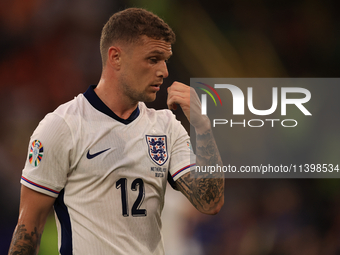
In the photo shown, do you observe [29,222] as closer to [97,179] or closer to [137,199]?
[97,179]

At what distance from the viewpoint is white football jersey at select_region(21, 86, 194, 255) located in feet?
5.39

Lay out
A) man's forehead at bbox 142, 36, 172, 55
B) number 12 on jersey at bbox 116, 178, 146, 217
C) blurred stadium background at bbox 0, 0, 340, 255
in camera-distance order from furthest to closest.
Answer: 1. blurred stadium background at bbox 0, 0, 340, 255
2. man's forehead at bbox 142, 36, 172, 55
3. number 12 on jersey at bbox 116, 178, 146, 217

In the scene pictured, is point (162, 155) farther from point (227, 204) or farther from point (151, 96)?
point (227, 204)

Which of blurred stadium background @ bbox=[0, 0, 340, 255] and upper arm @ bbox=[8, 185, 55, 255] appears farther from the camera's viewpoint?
blurred stadium background @ bbox=[0, 0, 340, 255]

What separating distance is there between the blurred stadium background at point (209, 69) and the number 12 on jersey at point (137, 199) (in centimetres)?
198

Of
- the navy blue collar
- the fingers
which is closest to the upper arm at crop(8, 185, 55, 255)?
the navy blue collar

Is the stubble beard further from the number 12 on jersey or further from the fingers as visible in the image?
the number 12 on jersey

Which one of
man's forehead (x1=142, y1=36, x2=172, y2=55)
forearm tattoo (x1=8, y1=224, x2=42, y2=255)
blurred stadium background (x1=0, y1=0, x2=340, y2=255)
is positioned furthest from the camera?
blurred stadium background (x1=0, y1=0, x2=340, y2=255)

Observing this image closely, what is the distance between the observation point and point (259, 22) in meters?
3.69

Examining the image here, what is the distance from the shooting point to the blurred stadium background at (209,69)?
11.7 feet

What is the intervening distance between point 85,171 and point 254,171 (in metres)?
2.54

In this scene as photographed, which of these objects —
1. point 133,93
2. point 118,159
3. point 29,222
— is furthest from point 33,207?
point 133,93

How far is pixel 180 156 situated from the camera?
194 centimetres

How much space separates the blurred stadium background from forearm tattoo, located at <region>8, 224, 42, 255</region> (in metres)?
1.97
